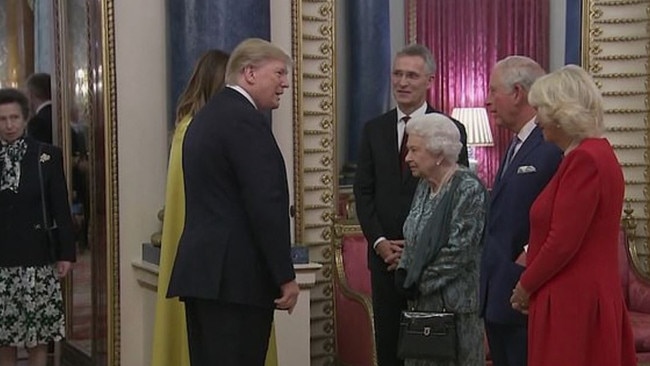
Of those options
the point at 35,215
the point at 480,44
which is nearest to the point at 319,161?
the point at 35,215

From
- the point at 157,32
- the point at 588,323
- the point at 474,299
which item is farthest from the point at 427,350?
the point at 157,32

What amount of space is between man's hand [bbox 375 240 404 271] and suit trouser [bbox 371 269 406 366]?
0.27 feet

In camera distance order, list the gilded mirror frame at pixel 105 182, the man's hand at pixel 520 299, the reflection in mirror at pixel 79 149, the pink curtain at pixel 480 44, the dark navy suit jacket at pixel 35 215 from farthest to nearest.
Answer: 1. the pink curtain at pixel 480 44
2. the reflection in mirror at pixel 79 149
3. the gilded mirror frame at pixel 105 182
4. the dark navy suit jacket at pixel 35 215
5. the man's hand at pixel 520 299

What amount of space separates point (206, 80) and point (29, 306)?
163cm

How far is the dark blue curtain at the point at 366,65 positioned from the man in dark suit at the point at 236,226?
119 inches

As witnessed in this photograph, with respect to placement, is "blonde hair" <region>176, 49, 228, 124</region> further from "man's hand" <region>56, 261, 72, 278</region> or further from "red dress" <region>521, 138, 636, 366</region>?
"red dress" <region>521, 138, 636, 366</region>

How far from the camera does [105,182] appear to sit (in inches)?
198

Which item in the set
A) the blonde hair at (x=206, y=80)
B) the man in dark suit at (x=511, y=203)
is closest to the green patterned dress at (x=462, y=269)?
the man in dark suit at (x=511, y=203)

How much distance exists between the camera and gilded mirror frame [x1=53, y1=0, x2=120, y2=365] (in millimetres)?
4938

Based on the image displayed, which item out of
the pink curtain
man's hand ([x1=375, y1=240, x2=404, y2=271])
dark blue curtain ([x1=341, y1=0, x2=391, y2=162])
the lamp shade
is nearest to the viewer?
man's hand ([x1=375, y1=240, x2=404, y2=271])

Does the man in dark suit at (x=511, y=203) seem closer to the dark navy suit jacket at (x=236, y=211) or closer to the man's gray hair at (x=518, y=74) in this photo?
the man's gray hair at (x=518, y=74)

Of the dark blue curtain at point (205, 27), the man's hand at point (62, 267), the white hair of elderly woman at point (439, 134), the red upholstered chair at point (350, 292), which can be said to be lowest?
the red upholstered chair at point (350, 292)

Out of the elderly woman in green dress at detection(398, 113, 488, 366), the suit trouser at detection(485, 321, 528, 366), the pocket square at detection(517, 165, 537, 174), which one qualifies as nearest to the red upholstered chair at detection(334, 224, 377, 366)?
the elderly woman in green dress at detection(398, 113, 488, 366)

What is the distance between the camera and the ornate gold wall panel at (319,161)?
18.4 ft
